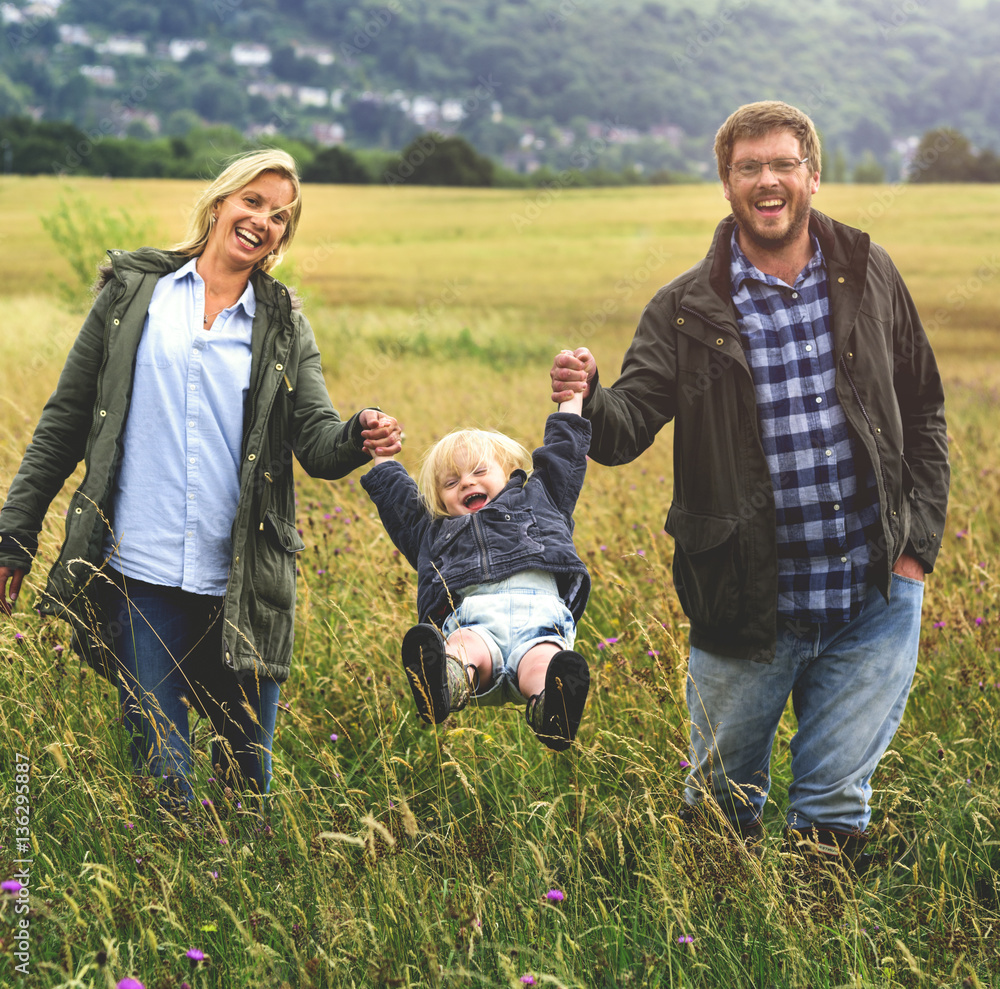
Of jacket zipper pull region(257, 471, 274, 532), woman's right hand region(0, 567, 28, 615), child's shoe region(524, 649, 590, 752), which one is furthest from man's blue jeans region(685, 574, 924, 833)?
woman's right hand region(0, 567, 28, 615)

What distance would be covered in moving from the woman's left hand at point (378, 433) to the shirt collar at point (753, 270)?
1.09m

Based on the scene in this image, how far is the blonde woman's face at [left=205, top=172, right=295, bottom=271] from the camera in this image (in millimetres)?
2715

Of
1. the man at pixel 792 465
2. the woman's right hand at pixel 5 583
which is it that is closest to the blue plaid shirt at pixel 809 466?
the man at pixel 792 465

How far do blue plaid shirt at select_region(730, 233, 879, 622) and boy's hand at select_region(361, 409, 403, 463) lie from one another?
3.45 feet

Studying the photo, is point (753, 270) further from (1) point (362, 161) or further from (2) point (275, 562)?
(1) point (362, 161)

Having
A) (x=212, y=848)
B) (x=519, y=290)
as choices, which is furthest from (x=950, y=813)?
(x=519, y=290)

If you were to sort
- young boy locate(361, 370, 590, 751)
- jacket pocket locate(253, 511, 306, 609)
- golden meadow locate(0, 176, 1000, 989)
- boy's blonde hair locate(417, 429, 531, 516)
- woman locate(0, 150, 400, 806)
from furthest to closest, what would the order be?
boy's blonde hair locate(417, 429, 531, 516) → jacket pocket locate(253, 511, 306, 609) → woman locate(0, 150, 400, 806) → young boy locate(361, 370, 590, 751) → golden meadow locate(0, 176, 1000, 989)

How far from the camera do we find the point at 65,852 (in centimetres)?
261

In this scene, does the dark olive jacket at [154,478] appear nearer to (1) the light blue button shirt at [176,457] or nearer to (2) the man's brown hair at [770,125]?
(1) the light blue button shirt at [176,457]

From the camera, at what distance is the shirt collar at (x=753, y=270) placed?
2770 mm

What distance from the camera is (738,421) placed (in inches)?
108

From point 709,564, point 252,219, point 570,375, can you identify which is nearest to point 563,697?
point 709,564

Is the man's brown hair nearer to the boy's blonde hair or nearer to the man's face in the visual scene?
the man's face

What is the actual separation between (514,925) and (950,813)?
61.3 inches
